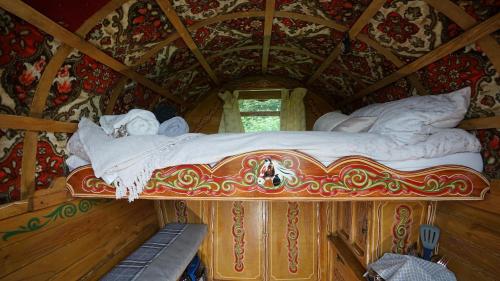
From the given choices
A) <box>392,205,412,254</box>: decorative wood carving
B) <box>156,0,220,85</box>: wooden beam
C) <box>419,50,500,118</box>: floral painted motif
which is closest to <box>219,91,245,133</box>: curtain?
<box>156,0,220,85</box>: wooden beam

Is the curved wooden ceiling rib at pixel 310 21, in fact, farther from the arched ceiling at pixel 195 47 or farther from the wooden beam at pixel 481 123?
the wooden beam at pixel 481 123

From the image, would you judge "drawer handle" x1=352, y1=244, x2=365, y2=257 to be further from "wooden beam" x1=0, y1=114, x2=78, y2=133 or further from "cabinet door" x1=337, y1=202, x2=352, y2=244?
"wooden beam" x1=0, y1=114, x2=78, y2=133

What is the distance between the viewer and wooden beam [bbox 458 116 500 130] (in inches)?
52.5

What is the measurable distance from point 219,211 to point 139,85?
168 centimetres

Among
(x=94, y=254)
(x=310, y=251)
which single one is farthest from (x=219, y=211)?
(x=94, y=254)

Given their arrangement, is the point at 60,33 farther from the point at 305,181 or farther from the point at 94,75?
the point at 305,181

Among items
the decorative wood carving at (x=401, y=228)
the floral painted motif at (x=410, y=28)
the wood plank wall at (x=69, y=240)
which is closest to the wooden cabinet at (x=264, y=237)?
the wood plank wall at (x=69, y=240)

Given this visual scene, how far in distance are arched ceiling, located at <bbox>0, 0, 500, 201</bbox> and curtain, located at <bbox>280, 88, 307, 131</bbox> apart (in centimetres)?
79

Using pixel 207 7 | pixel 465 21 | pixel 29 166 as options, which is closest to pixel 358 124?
pixel 465 21

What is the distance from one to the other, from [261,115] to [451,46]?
2.32 metres

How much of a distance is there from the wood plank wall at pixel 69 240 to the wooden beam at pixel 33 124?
1.54 feet

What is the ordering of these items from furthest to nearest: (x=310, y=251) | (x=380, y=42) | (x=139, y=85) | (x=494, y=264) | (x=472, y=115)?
(x=310, y=251), (x=139, y=85), (x=380, y=42), (x=472, y=115), (x=494, y=264)

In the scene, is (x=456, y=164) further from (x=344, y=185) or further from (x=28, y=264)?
(x=28, y=264)

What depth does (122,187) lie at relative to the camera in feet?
4.31
